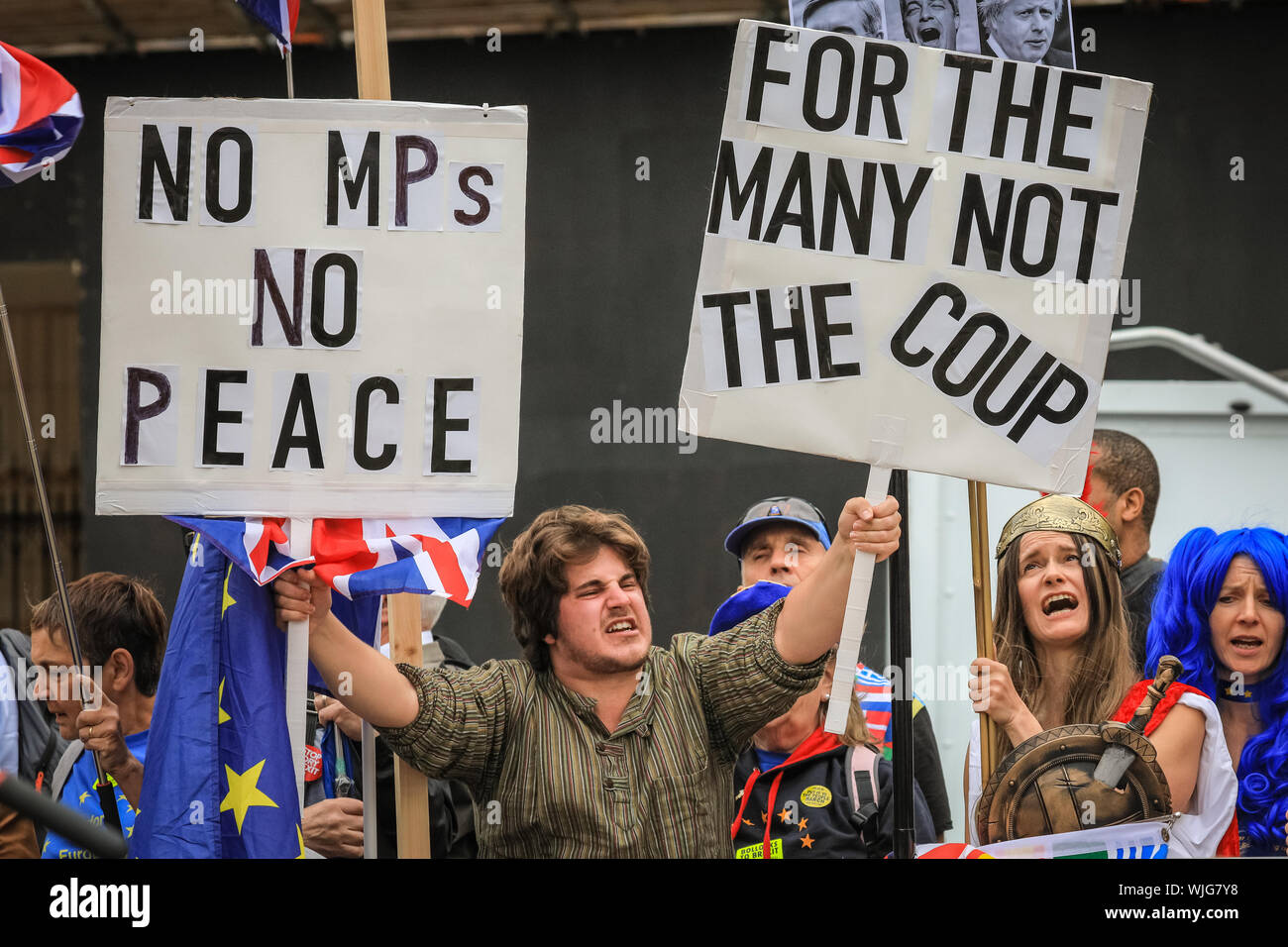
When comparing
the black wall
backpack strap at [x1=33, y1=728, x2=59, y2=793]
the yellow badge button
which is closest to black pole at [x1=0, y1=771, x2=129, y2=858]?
the yellow badge button

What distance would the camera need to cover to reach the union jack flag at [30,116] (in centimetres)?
321

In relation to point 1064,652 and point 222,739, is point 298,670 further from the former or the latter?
point 1064,652

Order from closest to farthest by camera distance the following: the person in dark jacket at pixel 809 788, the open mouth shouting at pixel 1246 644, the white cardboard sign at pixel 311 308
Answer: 1. the white cardboard sign at pixel 311 308
2. the open mouth shouting at pixel 1246 644
3. the person in dark jacket at pixel 809 788

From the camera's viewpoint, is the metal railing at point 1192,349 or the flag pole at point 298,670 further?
the metal railing at point 1192,349

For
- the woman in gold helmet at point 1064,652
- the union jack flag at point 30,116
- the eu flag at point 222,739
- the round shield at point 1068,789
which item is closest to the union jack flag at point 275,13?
the union jack flag at point 30,116

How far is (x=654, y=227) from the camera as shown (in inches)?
241

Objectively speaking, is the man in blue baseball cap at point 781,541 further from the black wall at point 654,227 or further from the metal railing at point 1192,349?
the black wall at point 654,227

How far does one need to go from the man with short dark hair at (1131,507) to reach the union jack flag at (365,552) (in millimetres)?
2047

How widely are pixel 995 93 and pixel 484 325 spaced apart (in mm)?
1166

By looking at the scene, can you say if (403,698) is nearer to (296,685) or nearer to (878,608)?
(296,685)

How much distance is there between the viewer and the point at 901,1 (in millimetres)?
3277

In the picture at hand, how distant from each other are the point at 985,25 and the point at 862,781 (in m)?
1.73

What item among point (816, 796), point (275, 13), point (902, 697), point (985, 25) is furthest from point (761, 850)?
point (275, 13)

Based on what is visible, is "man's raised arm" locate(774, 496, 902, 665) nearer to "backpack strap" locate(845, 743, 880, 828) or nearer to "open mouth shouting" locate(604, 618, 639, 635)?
"open mouth shouting" locate(604, 618, 639, 635)
